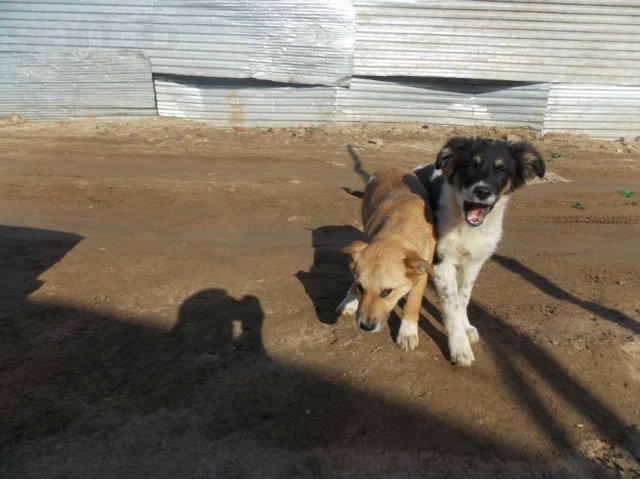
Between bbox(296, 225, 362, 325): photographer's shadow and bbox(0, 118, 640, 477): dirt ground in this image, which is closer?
bbox(0, 118, 640, 477): dirt ground

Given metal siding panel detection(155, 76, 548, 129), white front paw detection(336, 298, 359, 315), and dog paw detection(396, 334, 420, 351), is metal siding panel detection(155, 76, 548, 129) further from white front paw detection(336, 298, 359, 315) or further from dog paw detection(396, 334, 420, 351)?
dog paw detection(396, 334, 420, 351)

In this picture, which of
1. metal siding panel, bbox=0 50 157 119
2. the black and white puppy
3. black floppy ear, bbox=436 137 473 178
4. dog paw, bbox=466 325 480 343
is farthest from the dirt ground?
metal siding panel, bbox=0 50 157 119

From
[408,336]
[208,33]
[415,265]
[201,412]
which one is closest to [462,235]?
[415,265]

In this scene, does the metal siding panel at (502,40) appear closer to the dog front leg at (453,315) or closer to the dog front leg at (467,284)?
the dog front leg at (467,284)

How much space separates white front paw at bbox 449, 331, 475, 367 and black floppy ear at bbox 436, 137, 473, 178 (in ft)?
5.24

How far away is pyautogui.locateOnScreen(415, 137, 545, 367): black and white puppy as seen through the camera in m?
4.46

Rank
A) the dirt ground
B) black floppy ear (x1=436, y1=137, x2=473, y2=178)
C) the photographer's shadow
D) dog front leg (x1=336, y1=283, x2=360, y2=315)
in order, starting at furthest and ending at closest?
the photographer's shadow → dog front leg (x1=336, y1=283, x2=360, y2=315) → black floppy ear (x1=436, y1=137, x2=473, y2=178) → the dirt ground

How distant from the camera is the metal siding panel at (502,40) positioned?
13156mm

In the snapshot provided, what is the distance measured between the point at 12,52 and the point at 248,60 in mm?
6706

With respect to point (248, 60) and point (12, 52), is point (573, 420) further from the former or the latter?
point (12, 52)

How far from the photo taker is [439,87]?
46.0 ft

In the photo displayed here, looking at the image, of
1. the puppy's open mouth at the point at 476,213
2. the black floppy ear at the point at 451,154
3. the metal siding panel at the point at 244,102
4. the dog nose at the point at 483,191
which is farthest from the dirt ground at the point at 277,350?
the metal siding panel at the point at 244,102

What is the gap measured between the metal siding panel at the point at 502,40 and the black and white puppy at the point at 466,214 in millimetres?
9693

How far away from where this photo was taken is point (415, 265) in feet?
13.1
